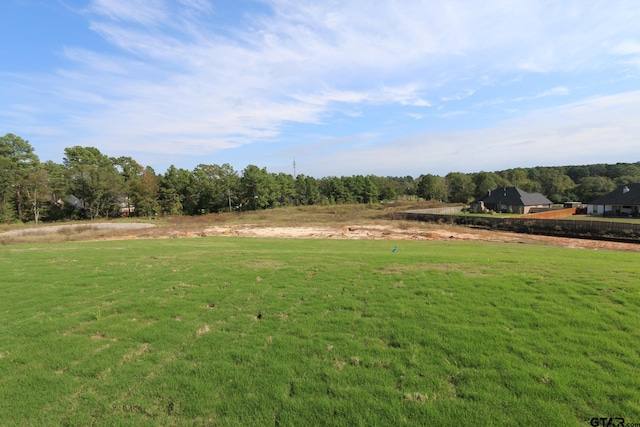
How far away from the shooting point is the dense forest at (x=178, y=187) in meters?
46.7

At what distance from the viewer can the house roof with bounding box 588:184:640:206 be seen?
44.8 m

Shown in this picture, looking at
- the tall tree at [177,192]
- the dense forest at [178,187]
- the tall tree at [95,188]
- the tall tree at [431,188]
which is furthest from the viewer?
the tall tree at [431,188]

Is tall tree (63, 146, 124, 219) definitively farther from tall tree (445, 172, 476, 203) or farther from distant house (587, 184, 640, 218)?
tall tree (445, 172, 476, 203)

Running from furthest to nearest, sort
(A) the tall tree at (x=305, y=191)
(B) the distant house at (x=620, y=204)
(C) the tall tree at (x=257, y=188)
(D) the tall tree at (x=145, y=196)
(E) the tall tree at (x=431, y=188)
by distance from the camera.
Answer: (E) the tall tree at (x=431, y=188), (A) the tall tree at (x=305, y=191), (C) the tall tree at (x=257, y=188), (D) the tall tree at (x=145, y=196), (B) the distant house at (x=620, y=204)

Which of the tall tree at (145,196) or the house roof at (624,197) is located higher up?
the tall tree at (145,196)

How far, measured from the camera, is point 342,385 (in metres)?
3.91

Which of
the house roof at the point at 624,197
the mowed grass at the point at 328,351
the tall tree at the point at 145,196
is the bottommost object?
the mowed grass at the point at 328,351

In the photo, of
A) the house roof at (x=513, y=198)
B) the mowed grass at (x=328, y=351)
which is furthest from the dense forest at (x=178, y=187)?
the mowed grass at (x=328, y=351)

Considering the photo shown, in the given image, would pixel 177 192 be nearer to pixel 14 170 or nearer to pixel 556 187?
pixel 14 170

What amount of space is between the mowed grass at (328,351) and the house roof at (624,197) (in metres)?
53.0

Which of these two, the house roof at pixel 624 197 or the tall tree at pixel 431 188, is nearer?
the house roof at pixel 624 197

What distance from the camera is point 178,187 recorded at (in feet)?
199

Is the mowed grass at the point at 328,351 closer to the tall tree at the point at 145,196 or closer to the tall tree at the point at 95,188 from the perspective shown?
the tall tree at the point at 95,188

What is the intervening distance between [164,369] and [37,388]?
1.53 m
